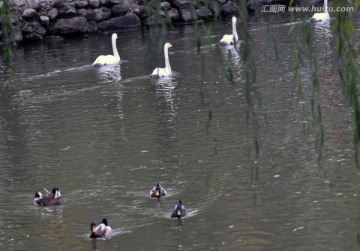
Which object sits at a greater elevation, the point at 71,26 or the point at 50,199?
the point at 50,199

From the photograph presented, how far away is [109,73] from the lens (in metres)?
22.5

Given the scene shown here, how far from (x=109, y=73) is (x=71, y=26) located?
318 inches

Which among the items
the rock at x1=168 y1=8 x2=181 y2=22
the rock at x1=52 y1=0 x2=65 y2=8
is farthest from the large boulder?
the rock at x1=168 y1=8 x2=181 y2=22

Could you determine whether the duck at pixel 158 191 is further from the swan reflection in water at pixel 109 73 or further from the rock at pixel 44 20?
the rock at pixel 44 20

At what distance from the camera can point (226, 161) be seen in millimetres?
13805

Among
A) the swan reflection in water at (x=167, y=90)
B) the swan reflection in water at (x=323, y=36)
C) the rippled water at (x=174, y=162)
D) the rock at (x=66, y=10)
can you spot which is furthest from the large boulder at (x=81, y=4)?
the swan reflection in water at (x=167, y=90)

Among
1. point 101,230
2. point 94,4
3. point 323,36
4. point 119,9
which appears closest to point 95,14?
point 94,4

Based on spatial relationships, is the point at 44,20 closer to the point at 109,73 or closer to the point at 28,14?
the point at 28,14

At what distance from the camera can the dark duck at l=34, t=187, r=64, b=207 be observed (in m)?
12.4

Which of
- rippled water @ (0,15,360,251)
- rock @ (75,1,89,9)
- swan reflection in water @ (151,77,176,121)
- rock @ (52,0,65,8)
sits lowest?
swan reflection in water @ (151,77,176,121)

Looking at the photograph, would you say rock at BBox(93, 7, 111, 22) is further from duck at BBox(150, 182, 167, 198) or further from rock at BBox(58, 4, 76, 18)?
duck at BBox(150, 182, 167, 198)

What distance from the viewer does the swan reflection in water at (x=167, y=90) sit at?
18.1 meters

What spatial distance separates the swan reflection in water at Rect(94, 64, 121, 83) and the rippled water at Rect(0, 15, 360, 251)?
0.07 meters

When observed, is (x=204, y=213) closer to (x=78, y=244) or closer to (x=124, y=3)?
(x=78, y=244)
